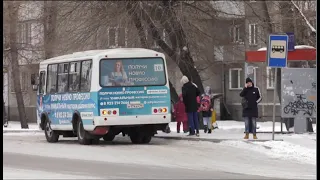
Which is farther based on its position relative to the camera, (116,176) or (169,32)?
(169,32)

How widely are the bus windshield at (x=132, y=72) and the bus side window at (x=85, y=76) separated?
538 millimetres

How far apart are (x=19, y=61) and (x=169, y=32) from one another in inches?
555

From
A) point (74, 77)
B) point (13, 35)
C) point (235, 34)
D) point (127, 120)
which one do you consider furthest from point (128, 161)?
point (13, 35)

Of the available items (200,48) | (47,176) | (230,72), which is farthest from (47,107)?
(230,72)

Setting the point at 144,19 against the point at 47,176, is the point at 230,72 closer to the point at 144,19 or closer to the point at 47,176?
the point at 144,19

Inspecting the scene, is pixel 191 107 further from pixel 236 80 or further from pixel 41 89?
pixel 236 80

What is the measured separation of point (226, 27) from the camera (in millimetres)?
34031

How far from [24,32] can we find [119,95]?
834 inches

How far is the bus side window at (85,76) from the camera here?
22047 mm

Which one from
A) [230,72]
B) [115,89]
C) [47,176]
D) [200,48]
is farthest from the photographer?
[230,72]

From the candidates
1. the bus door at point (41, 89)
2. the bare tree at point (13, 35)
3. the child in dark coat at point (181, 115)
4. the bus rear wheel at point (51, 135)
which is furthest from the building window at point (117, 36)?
the bare tree at point (13, 35)

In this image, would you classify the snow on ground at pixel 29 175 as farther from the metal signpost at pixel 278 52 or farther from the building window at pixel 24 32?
the building window at pixel 24 32

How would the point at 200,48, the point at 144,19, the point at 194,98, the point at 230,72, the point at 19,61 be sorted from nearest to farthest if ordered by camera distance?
the point at 194,98
the point at 144,19
the point at 200,48
the point at 19,61
the point at 230,72

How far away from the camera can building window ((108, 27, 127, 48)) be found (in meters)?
29.5
